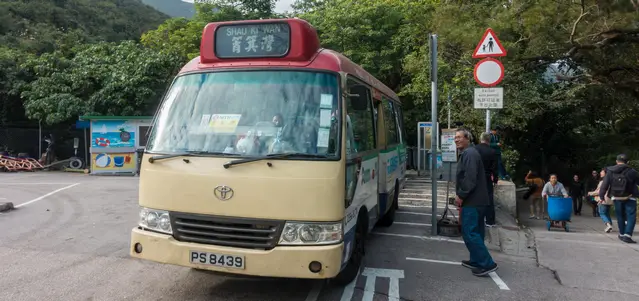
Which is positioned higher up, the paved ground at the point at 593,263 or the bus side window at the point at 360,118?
the bus side window at the point at 360,118

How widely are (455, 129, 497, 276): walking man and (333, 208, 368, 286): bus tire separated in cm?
122

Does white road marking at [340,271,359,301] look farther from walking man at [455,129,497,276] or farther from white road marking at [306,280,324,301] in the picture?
walking man at [455,129,497,276]

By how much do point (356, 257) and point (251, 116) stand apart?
1.98 meters

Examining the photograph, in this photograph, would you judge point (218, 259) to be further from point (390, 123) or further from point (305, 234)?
point (390, 123)

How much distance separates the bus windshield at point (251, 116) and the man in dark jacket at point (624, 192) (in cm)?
687

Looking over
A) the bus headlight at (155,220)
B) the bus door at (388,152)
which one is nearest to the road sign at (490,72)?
the bus door at (388,152)

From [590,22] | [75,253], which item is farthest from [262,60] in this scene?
[590,22]

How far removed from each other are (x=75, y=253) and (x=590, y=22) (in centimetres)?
1385

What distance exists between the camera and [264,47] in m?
4.46

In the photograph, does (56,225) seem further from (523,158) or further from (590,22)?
(523,158)

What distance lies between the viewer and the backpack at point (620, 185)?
822 cm

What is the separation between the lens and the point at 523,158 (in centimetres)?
2477

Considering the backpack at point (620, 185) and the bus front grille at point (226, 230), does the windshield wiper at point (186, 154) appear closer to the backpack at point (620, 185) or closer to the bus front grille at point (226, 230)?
the bus front grille at point (226, 230)

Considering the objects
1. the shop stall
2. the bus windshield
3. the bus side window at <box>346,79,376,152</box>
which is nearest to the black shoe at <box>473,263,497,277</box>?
the bus side window at <box>346,79,376,152</box>
